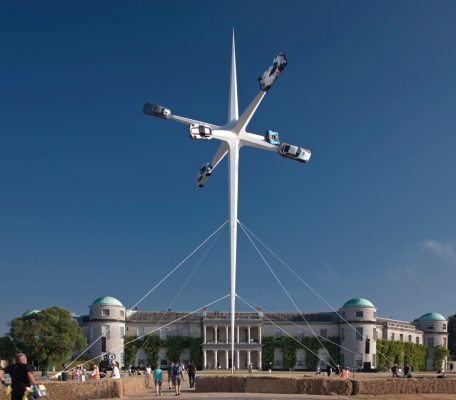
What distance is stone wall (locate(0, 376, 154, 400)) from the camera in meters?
34.1

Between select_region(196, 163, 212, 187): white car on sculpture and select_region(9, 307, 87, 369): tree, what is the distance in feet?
168

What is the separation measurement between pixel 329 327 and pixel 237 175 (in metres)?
86.6

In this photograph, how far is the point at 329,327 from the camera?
131 m

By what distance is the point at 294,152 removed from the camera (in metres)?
50.2

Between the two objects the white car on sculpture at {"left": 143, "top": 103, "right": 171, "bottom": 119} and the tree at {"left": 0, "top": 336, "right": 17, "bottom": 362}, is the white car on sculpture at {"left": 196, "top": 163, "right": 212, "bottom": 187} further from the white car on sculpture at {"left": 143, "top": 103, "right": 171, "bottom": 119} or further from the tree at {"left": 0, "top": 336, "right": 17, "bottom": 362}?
the tree at {"left": 0, "top": 336, "right": 17, "bottom": 362}

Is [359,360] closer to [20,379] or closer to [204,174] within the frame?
[204,174]

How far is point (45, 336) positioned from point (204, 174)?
52.9 m

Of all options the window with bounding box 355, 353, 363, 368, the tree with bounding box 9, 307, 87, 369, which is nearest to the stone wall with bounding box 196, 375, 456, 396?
the tree with bounding box 9, 307, 87, 369

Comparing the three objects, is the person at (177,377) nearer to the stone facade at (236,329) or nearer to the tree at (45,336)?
the tree at (45,336)

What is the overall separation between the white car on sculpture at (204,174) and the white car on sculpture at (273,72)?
9.76 meters

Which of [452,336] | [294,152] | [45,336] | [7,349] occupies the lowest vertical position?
[452,336]

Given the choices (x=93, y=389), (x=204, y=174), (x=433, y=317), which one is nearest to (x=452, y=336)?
(x=433, y=317)

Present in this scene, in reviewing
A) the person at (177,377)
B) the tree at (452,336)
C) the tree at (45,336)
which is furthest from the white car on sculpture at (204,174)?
the tree at (452,336)

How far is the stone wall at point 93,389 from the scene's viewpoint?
34.1 meters
